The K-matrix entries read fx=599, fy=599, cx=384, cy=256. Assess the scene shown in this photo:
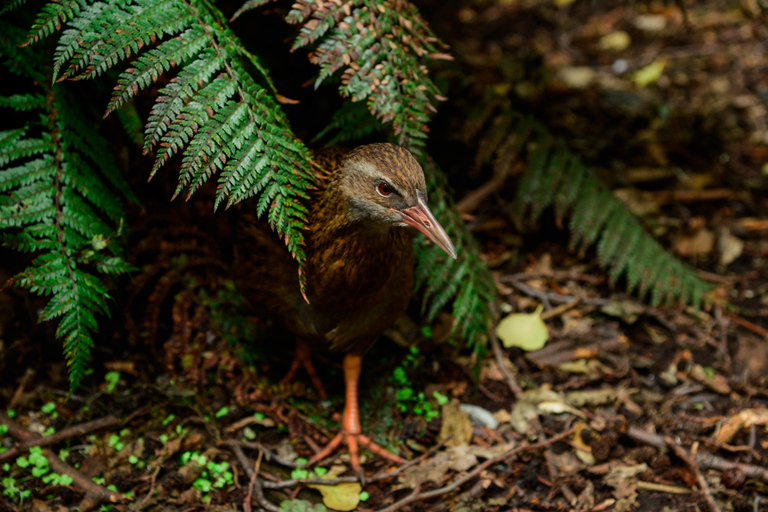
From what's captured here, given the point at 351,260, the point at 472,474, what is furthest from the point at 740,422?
the point at 351,260

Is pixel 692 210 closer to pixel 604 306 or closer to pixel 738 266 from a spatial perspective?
pixel 738 266

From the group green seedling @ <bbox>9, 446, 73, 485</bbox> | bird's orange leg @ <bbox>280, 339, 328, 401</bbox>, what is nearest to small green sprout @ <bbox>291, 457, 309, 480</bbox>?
bird's orange leg @ <bbox>280, 339, 328, 401</bbox>

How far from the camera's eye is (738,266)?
3762 millimetres

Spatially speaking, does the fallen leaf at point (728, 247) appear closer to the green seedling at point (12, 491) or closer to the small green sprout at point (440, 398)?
the small green sprout at point (440, 398)

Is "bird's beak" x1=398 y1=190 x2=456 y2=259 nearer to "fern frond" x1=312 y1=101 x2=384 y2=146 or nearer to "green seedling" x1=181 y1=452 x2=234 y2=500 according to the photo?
"fern frond" x1=312 y1=101 x2=384 y2=146

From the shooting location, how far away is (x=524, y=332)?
335 centimetres

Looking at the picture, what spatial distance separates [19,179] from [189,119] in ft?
2.77

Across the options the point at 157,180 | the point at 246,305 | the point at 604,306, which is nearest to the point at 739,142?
the point at 604,306

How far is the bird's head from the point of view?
2.35 metres

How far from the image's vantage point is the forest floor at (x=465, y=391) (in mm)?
2650

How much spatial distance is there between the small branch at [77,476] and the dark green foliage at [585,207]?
8.19ft

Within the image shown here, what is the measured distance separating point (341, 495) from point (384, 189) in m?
1.39

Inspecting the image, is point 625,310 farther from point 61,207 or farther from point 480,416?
point 61,207

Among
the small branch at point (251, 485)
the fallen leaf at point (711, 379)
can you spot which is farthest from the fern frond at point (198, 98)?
the fallen leaf at point (711, 379)
